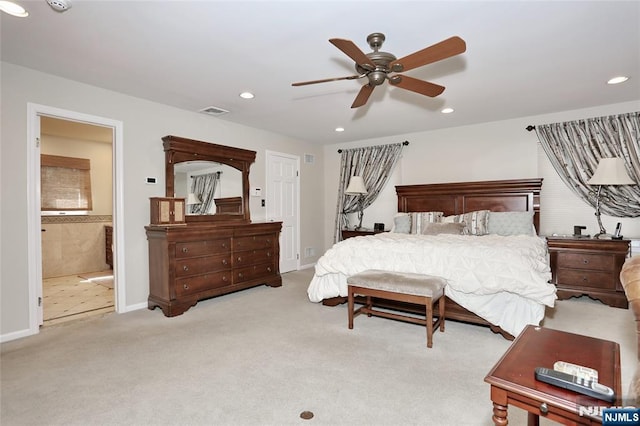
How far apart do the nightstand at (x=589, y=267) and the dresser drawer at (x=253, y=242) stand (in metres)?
3.81

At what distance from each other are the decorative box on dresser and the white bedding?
4.59 ft

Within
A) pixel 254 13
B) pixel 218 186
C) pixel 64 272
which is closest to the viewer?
pixel 254 13

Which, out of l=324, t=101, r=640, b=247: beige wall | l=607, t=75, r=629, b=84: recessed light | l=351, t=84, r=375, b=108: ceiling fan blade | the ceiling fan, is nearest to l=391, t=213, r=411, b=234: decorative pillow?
l=324, t=101, r=640, b=247: beige wall

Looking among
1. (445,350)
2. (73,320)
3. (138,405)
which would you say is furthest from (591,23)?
(73,320)

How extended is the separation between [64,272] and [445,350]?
663 cm

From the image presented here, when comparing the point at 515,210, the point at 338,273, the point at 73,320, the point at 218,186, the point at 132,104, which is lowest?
the point at 73,320

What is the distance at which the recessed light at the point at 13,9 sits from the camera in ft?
7.04

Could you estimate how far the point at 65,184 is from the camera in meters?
6.15

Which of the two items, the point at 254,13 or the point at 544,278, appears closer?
the point at 254,13

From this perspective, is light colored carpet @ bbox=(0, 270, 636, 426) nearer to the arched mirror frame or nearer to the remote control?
the remote control

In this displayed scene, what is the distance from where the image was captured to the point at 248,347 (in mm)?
2793

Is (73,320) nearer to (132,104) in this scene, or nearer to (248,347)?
(248,347)

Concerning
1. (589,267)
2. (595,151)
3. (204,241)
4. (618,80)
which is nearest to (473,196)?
(595,151)

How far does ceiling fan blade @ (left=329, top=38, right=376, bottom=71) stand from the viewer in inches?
79.2
